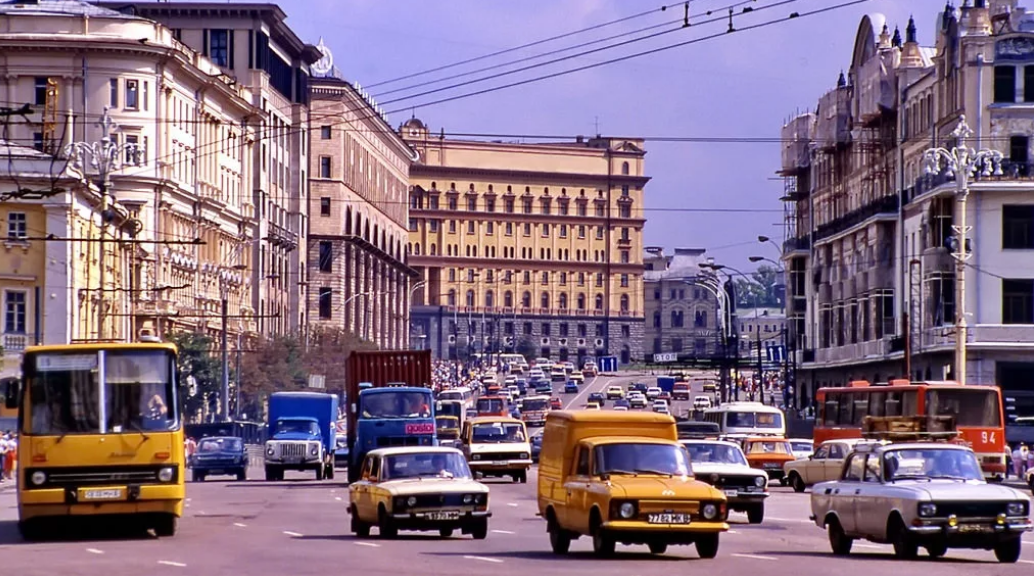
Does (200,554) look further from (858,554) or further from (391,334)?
(391,334)

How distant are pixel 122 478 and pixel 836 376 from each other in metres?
83.0

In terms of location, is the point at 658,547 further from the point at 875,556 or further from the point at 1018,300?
the point at 1018,300

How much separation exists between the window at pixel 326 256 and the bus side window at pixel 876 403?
97389 millimetres

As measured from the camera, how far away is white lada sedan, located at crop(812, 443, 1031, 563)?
24062 millimetres

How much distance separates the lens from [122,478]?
2770 centimetres

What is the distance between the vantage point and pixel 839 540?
2631cm

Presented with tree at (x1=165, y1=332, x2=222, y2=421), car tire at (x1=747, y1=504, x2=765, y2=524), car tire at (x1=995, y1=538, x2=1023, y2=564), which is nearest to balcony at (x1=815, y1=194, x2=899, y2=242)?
tree at (x1=165, y1=332, x2=222, y2=421)

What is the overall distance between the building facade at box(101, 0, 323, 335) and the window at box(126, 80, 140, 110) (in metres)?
11.0

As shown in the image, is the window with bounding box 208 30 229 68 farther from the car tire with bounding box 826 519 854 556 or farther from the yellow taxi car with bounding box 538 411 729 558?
the car tire with bounding box 826 519 854 556

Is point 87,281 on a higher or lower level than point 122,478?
higher

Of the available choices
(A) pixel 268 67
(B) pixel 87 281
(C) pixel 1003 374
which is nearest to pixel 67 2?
(A) pixel 268 67

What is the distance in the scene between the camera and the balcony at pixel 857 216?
9775 centimetres

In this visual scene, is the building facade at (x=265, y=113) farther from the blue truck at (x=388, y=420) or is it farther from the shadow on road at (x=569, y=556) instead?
the shadow on road at (x=569, y=556)

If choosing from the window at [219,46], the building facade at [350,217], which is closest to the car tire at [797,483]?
the window at [219,46]
